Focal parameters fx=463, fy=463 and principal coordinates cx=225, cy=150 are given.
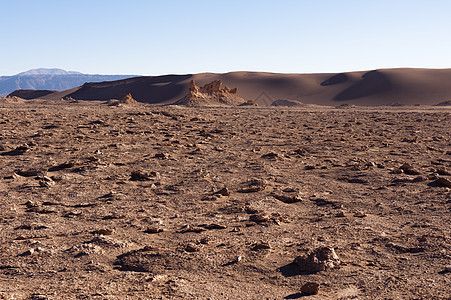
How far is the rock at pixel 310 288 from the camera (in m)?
3.25

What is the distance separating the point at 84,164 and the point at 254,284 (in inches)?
207

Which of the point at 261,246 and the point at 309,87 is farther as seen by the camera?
the point at 309,87

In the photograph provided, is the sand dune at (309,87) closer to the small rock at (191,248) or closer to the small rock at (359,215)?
the small rock at (359,215)

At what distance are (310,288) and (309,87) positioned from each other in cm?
8727

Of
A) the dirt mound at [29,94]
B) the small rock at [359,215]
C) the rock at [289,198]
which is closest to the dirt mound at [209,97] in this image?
the rock at [289,198]

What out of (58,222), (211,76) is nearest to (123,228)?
(58,222)

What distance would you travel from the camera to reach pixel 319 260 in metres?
3.73

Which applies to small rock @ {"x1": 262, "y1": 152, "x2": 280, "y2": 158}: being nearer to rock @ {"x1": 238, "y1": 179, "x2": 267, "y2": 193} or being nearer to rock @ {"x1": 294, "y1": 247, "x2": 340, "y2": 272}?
rock @ {"x1": 238, "y1": 179, "x2": 267, "y2": 193}

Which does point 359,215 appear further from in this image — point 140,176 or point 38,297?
point 38,297

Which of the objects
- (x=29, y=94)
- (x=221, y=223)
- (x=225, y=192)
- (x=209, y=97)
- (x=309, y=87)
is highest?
(x=309, y=87)

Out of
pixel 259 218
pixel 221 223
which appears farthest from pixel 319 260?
pixel 221 223

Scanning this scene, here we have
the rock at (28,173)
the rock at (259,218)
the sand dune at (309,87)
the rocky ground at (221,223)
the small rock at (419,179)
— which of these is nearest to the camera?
the rocky ground at (221,223)

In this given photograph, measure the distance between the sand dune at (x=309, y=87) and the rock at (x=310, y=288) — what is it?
68258mm

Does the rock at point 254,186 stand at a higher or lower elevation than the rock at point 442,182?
lower
